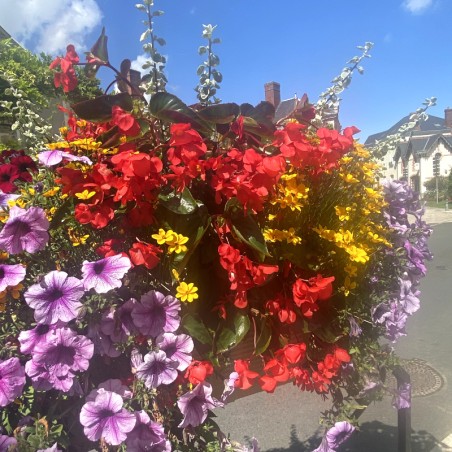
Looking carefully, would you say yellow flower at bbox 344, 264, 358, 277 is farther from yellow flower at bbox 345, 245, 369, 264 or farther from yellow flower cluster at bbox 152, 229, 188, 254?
yellow flower cluster at bbox 152, 229, 188, 254

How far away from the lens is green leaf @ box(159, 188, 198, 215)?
0.93 meters

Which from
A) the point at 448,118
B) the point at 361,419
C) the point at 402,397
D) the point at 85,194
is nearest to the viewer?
the point at 85,194

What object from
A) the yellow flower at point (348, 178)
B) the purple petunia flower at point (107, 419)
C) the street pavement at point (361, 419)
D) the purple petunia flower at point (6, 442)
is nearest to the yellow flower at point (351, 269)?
the yellow flower at point (348, 178)

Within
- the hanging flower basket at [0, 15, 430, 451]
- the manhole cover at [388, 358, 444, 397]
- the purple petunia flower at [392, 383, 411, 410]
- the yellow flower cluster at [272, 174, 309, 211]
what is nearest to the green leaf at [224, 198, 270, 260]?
the hanging flower basket at [0, 15, 430, 451]

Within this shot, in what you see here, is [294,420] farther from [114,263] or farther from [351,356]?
[114,263]

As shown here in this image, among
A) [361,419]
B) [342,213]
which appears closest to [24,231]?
[342,213]

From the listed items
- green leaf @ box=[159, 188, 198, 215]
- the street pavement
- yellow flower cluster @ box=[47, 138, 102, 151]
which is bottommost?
the street pavement

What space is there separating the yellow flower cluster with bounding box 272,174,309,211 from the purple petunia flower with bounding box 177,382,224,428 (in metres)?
0.47

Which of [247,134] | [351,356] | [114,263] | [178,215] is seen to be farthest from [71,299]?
[351,356]

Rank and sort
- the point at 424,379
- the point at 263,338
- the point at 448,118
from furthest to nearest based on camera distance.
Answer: the point at 448,118, the point at 424,379, the point at 263,338

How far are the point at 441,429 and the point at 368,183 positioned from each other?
3.02 metres

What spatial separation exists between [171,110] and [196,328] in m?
0.49

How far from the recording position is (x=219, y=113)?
102 centimetres

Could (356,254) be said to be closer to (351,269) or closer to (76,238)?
(351,269)
